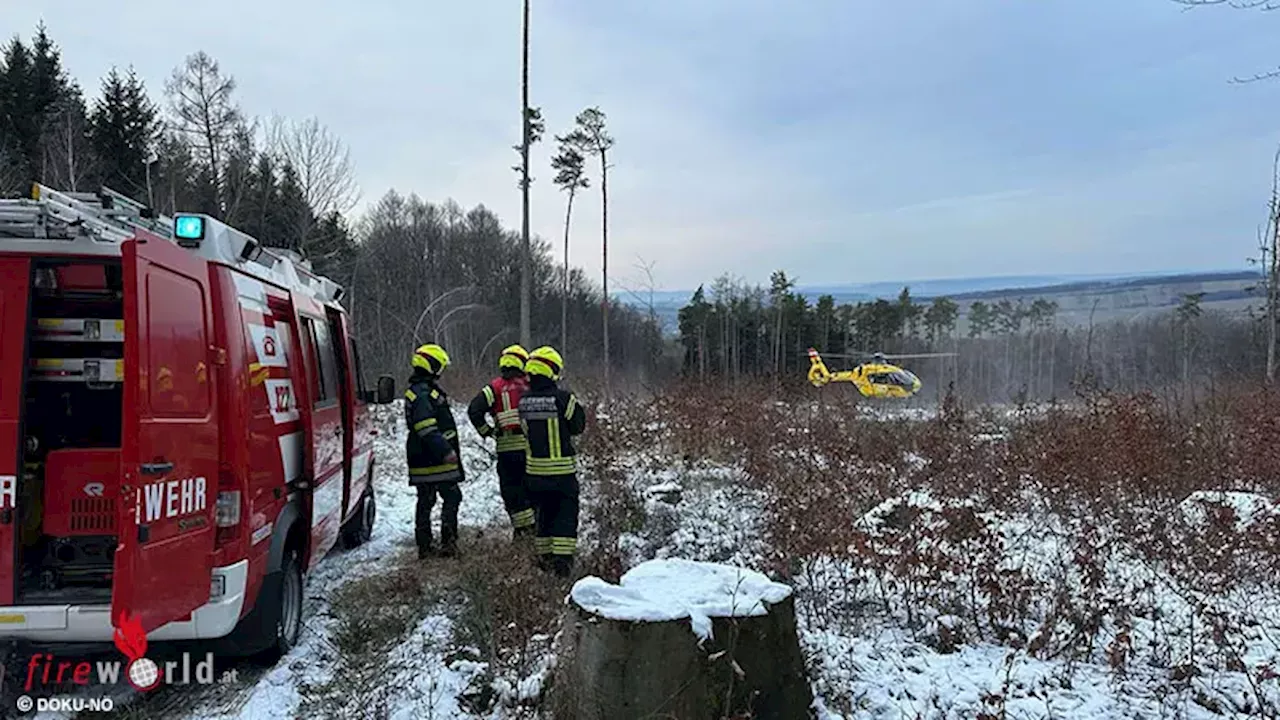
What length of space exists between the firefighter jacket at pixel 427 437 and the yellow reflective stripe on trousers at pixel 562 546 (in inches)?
47.2

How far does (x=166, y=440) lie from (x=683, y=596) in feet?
7.63

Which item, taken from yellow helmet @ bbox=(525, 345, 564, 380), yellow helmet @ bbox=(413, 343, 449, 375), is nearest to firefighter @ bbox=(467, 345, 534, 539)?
yellow helmet @ bbox=(413, 343, 449, 375)

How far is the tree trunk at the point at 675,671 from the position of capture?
10.9ft

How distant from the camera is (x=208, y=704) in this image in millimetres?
4082

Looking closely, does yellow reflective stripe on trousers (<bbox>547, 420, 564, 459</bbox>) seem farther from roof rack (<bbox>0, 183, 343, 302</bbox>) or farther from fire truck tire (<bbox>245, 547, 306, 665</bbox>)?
roof rack (<bbox>0, 183, 343, 302</bbox>)

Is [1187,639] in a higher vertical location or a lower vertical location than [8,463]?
lower

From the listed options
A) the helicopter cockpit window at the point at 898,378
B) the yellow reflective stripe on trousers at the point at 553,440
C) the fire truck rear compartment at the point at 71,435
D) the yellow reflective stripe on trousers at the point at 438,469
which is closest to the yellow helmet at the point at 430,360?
the yellow reflective stripe on trousers at the point at 438,469

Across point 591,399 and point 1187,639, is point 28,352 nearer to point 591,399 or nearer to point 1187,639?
point 1187,639

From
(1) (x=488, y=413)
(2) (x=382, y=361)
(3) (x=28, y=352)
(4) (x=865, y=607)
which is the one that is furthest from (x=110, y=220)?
(2) (x=382, y=361)

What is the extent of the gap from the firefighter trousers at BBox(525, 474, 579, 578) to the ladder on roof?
3.37 meters

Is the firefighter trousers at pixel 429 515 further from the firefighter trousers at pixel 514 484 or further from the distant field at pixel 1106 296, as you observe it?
the distant field at pixel 1106 296

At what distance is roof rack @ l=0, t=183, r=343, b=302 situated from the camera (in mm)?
3291

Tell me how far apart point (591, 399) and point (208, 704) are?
9142 mm

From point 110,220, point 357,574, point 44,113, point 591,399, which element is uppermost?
point 44,113
